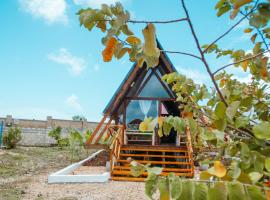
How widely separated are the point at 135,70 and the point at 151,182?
371 inches

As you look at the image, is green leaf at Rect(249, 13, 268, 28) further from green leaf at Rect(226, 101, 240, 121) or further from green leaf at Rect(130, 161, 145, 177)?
green leaf at Rect(130, 161, 145, 177)

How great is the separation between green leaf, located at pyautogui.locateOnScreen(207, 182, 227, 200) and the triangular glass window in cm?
1002

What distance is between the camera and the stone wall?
21.8m

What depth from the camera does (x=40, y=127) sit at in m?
24.4

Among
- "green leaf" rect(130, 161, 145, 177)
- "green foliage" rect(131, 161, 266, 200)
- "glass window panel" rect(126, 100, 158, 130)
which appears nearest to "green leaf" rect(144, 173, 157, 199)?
"green foliage" rect(131, 161, 266, 200)

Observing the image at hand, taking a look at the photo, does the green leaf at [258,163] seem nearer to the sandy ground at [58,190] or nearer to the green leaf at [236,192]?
the green leaf at [236,192]

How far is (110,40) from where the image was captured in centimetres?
91

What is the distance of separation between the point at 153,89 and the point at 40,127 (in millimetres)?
16374

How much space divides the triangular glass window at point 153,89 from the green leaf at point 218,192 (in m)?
10.0

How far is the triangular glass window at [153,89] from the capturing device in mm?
10742

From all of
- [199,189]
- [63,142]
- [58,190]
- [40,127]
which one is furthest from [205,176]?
[40,127]

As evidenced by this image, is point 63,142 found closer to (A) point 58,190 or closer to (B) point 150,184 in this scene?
(A) point 58,190

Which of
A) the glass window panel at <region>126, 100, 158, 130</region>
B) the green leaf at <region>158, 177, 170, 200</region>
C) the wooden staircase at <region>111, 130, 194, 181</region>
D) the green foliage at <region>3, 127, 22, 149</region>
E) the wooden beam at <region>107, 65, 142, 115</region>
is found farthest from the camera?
the green foliage at <region>3, 127, 22, 149</region>

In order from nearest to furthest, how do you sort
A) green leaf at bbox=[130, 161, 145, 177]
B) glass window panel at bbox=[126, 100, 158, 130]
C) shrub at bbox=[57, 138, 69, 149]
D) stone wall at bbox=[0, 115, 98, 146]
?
green leaf at bbox=[130, 161, 145, 177] → glass window panel at bbox=[126, 100, 158, 130] → shrub at bbox=[57, 138, 69, 149] → stone wall at bbox=[0, 115, 98, 146]
